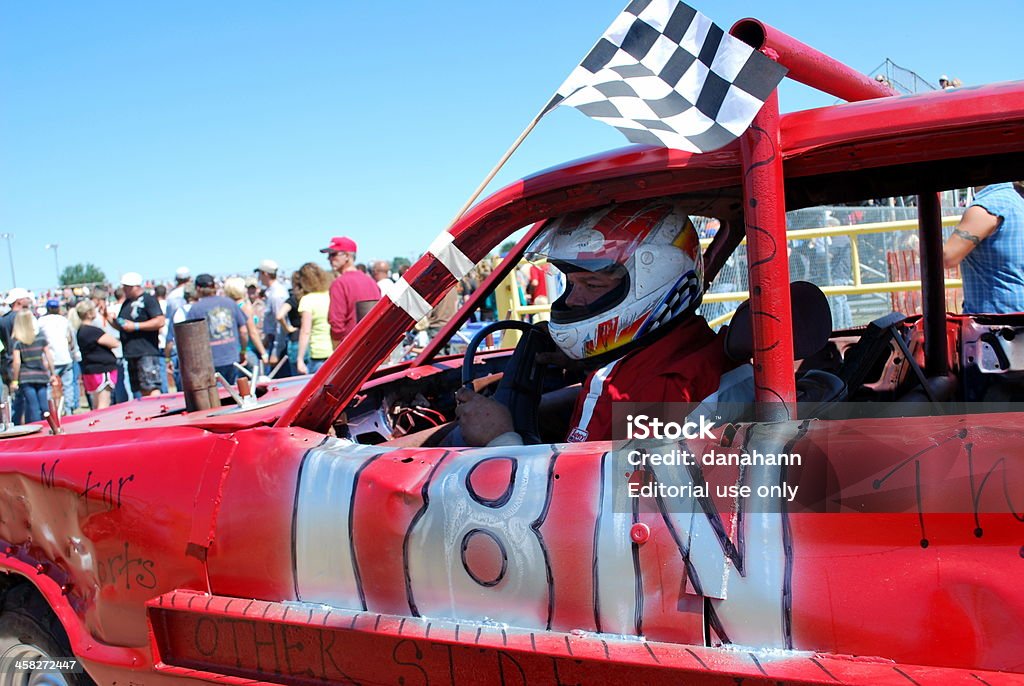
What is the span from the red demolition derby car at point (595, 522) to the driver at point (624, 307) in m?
0.18

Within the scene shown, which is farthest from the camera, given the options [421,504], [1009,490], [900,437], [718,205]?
[718,205]

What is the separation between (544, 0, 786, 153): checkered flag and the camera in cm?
170

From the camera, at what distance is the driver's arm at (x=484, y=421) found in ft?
7.84

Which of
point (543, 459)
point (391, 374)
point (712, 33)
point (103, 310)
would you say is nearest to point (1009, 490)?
point (543, 459)

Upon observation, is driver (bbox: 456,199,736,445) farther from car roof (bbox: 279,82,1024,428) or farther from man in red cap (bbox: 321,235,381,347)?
man in red cap (bbox: 321,235,381,347)

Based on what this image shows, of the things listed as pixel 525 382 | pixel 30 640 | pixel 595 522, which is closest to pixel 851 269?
pixel 525 382

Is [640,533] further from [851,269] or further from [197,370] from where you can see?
[851,269]

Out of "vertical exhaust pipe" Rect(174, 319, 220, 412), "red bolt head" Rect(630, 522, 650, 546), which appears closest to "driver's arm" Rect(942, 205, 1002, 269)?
"red bolt head" Rect(630, 522, 650, 546)

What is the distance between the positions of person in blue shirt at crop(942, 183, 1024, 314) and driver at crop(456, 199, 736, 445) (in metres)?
2.12

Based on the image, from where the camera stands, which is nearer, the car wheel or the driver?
the driver

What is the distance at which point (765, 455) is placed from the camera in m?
1.65

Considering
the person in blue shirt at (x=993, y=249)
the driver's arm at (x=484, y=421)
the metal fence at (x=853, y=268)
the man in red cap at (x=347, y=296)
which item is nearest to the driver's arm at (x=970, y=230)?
the person in blue shirt at (x=993, y=249)

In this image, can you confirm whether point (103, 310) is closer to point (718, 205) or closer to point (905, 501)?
point (718, 205)

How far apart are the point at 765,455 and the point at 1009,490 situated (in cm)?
41
